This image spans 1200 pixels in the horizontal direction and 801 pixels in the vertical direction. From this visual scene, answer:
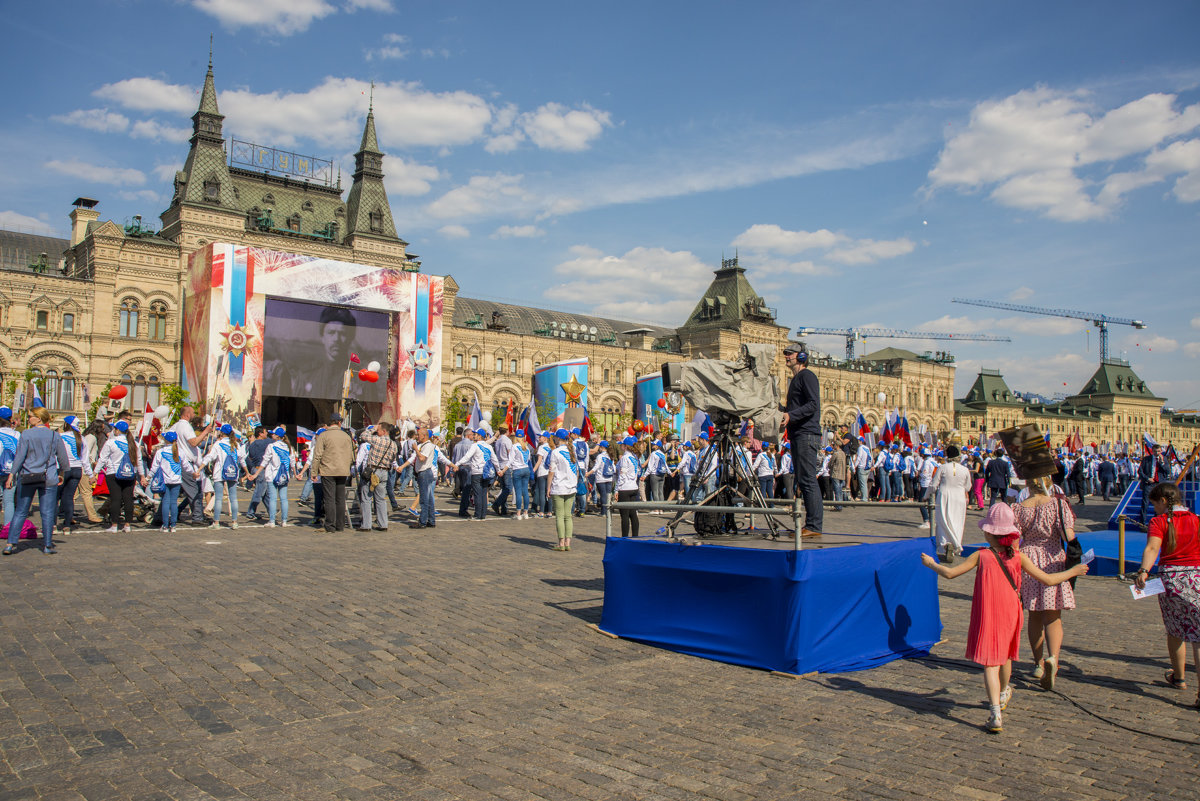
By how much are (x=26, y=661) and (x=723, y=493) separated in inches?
229

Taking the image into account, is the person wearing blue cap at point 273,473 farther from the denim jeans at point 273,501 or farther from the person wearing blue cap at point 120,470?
the person wearing blue cap at point 120,470

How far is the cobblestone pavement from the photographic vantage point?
417 centimetres

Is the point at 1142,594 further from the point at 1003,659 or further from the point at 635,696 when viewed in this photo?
the point at 635,696

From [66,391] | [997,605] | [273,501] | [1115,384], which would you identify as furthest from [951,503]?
[1115,384]

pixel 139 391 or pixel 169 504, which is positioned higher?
pixel 139 391

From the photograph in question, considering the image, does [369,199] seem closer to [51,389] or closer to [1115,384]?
[51,389]

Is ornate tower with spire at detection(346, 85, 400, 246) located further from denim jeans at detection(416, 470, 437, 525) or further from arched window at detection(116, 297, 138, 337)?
denim jeans at detection(416, 470, 437, 525)

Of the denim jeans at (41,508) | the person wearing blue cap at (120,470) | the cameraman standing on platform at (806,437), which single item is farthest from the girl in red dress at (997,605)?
the person wearing blue cap at (120,470)

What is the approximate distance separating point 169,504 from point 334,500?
270 cm

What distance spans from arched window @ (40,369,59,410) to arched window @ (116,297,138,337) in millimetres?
4352

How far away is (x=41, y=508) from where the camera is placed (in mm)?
10484

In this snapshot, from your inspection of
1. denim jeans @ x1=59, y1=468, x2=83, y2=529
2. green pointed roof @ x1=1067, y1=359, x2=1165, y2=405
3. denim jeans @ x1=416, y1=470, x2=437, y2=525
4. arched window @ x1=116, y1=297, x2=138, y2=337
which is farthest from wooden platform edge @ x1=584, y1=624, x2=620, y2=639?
green pointed roof @ x1=1067, y1=359, x2=1165, y2=405

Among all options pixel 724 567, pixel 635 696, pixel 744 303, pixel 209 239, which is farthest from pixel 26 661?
pixel 744 303

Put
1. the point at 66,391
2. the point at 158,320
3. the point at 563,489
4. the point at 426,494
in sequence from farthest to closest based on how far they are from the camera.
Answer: the point at 158,320 → the point at 66,391 → the point at 426,494 → the point at 563,489
